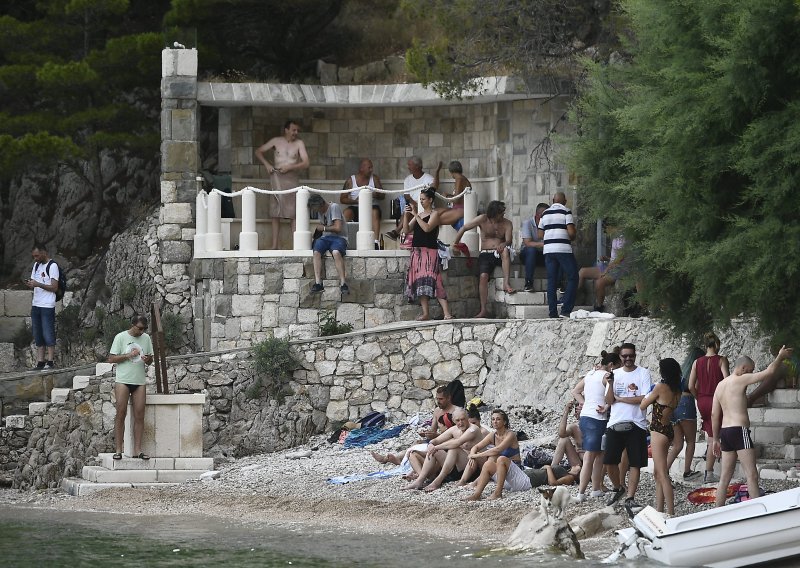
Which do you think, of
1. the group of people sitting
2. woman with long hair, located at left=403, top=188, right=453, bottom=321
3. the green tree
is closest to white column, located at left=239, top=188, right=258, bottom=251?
woman with long hair, located at left=403, top=188, right=453, bottom=321

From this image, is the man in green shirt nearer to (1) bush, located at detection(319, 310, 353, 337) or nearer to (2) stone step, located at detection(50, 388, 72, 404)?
(2) stone step, located at detection(50, 388, 72, 404)

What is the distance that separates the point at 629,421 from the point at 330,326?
7851 mm

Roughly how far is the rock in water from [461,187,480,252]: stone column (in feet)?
29.5

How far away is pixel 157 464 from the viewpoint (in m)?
19.2

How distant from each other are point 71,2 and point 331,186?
5088mm

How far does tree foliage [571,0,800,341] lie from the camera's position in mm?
13211

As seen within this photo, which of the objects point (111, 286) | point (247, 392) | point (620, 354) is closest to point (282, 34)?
point (111, 286)

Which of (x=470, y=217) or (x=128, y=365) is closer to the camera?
(x=128, y=365)

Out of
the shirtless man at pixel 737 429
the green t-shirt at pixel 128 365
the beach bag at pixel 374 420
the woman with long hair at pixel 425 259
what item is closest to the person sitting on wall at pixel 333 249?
the woman with long hair at pixel 425 259

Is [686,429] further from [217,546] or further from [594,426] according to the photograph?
[217,546]

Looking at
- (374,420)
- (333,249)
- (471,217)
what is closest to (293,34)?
(471,217)

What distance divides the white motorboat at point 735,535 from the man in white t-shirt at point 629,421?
83.2 inches

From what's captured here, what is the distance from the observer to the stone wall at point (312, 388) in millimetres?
20562

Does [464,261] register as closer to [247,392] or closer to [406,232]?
[406,232]
